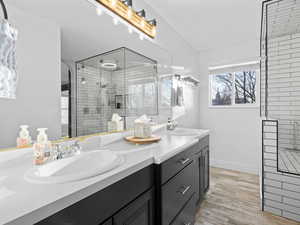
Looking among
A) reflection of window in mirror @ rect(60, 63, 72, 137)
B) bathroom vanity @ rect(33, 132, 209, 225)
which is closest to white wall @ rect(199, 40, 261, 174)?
bathroom vanity @ rect(33, 132, 209, 225)

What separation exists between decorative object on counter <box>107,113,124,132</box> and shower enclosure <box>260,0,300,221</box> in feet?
5.26

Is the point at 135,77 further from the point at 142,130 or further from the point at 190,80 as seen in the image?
the point at 190,80

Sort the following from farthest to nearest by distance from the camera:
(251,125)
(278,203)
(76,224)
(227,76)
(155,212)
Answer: (227,76)
(251,125)
(278,203)
(155,212)
(76,224)

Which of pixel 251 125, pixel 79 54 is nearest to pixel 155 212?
pixel 79 54

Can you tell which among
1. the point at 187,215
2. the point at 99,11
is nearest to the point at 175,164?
the point at 187,215

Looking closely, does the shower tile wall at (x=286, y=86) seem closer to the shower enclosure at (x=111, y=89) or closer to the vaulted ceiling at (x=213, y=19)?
the vaulted ceiling at (x=213, y=19)

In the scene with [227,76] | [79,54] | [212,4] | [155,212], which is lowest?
[155,212]

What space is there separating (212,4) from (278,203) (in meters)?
Answer: 2.40

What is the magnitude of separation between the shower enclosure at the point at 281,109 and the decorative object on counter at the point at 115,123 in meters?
1.60

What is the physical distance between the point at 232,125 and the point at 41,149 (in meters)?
3.14

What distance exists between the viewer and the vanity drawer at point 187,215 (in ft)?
4.02

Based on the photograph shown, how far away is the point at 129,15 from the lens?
1.43 m

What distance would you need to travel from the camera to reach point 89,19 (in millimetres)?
1214

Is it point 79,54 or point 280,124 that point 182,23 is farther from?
point 280,124
